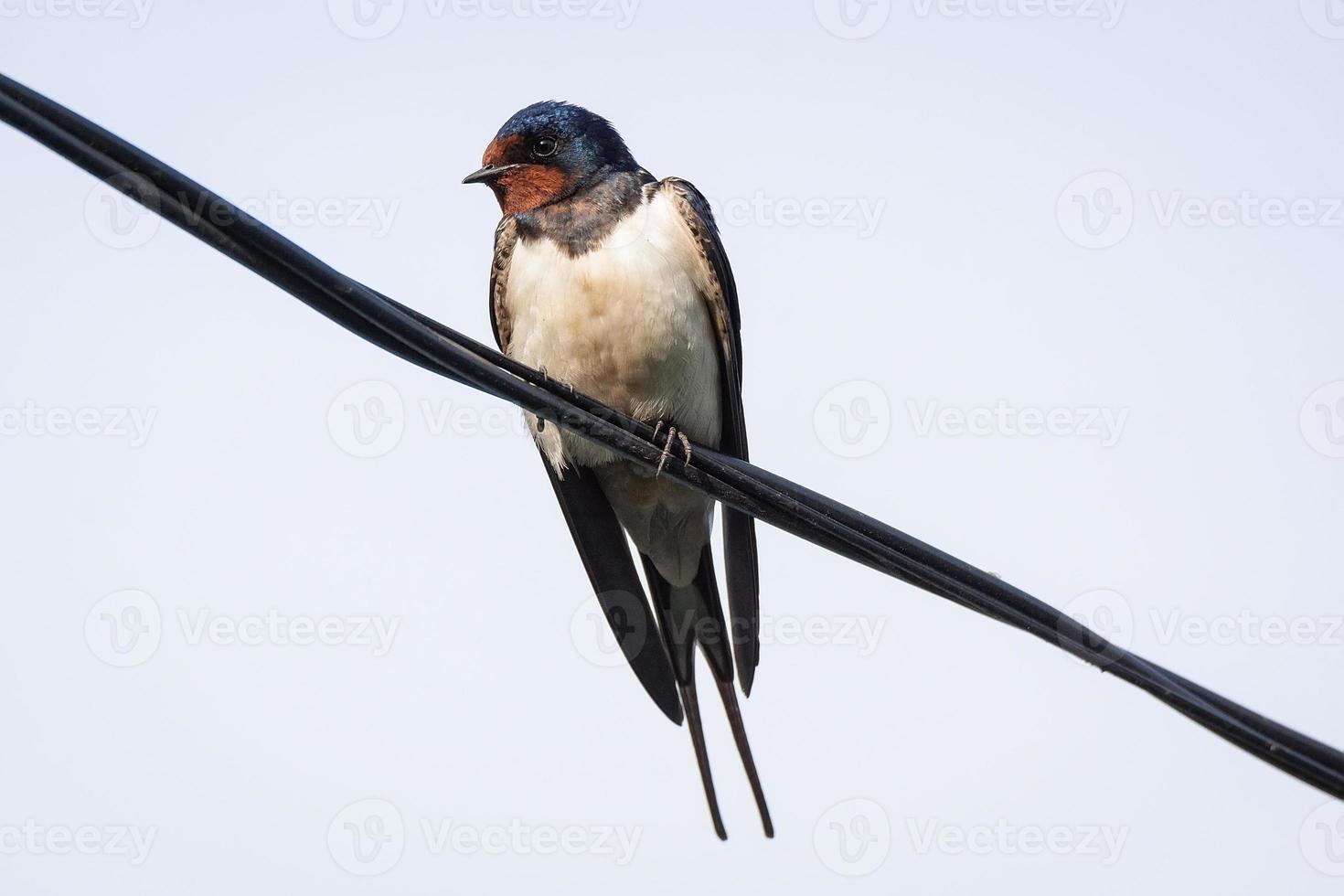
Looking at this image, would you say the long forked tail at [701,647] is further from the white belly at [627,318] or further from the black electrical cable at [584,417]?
the black electrical cable at [584,417]

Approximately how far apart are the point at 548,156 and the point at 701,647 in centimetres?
167

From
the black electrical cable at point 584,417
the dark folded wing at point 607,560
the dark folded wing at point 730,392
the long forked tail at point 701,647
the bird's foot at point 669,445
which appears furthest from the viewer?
the dark folded wing at point 607,560

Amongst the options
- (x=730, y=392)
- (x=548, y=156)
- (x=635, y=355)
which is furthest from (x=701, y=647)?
(x=548, y=156)

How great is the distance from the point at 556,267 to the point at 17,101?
217cm

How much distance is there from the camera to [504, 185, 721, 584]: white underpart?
4145 mm

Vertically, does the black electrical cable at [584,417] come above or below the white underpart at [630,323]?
below

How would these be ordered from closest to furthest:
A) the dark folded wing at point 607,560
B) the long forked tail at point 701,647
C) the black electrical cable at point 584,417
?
the black electrical cable at point 584,417
the long forked tail at point 701,647
the dark folded wing at point 607,560

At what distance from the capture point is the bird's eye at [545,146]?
462 cm

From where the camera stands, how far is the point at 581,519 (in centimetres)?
473

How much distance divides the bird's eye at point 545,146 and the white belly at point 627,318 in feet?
1.20

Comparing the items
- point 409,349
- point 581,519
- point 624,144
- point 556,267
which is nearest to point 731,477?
point 409,349

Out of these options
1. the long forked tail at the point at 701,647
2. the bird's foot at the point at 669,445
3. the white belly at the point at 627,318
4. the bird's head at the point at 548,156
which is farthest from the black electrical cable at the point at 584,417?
the bird's head at the point at 548,156

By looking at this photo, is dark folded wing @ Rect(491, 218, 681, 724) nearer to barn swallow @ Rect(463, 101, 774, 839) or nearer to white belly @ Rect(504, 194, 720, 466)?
barn swallow @ Rect(463, 101, 774, 839)

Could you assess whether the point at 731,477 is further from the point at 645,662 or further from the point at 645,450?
the point at 645,662
